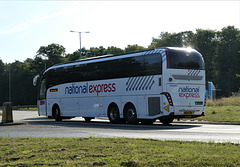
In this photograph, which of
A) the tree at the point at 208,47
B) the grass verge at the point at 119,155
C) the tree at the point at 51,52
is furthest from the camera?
the tree at the point at 51,52

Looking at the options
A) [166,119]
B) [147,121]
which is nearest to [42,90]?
[147,121]

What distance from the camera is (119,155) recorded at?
8.65 m

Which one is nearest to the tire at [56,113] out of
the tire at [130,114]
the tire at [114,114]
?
the tire at [114,114]

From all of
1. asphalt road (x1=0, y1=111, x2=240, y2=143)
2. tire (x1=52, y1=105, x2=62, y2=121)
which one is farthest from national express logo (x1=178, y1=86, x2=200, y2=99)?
tire (x1=52, y1=105, x2=62, y2=121)

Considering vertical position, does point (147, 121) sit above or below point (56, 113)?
below

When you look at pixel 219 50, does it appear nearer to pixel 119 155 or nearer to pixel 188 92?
pixel 188 92

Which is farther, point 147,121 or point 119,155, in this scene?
point 147,121

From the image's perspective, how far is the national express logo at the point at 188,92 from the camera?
824 inches

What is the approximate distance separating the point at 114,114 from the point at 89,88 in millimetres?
2875

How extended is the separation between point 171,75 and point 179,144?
1026 cm

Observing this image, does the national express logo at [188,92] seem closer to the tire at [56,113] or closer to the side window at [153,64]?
the side window at [153,64]

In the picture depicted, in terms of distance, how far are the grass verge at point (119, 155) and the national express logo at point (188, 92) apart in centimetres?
1050

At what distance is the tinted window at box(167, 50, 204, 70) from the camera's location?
20.7m

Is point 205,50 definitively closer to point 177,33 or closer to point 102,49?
point 177,33
